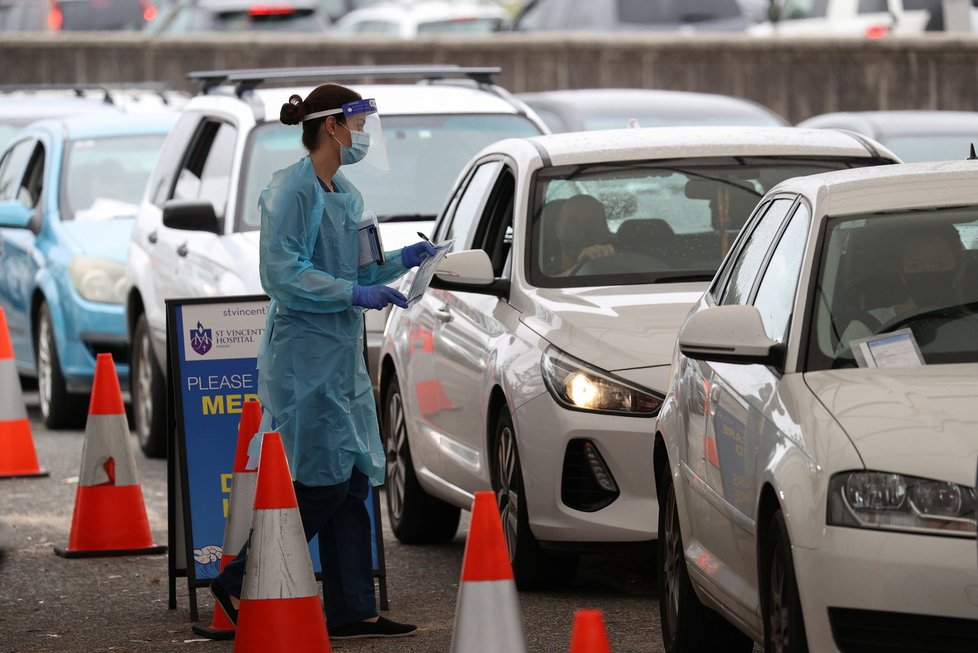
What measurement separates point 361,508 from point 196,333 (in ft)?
3.85

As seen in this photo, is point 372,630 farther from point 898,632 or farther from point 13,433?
point 13,433

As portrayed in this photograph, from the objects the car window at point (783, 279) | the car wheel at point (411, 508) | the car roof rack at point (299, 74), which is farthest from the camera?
the car roof rack at point (299, 74)

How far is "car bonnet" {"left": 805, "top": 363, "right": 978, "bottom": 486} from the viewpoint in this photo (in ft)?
16.9

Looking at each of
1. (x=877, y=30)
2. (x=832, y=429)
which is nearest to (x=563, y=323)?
(x=832, y=429)

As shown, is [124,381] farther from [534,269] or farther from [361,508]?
[361,508]

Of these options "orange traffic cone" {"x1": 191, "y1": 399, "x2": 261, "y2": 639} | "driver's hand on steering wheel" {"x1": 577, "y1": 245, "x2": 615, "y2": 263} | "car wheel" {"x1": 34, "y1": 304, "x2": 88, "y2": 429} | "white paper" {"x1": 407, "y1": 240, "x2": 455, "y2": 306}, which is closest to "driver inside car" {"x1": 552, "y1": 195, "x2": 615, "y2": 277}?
"driver's hand on steering wheel" {"x1": 577, "y1": 245, "x2": 615, "y2": 263}

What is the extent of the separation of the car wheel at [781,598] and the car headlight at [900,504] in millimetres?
199

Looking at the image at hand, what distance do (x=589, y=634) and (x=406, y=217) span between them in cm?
677

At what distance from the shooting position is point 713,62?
77.7 feet

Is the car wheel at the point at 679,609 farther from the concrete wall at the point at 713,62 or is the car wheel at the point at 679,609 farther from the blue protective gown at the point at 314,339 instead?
the concrete wall at the point at 713,62

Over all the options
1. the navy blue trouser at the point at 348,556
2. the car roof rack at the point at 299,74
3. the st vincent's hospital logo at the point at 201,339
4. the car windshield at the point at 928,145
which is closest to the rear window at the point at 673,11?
the car windshield at the point at 928,145

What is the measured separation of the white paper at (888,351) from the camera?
582 centimetres

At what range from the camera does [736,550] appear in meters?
6.00

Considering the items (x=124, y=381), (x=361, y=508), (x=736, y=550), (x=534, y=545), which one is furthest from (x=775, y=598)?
(x=124, y=381)
